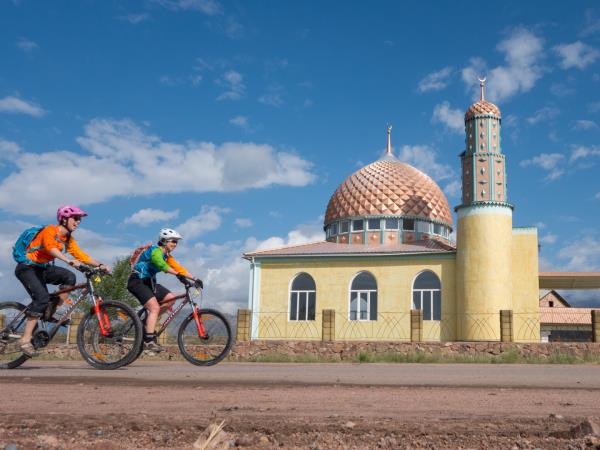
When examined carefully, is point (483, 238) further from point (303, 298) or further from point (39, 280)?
point (39, 280)

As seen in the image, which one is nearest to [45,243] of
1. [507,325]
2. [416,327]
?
[416,327]

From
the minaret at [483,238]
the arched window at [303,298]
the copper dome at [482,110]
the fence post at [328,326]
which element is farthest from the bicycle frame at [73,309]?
the copper dome at [482,110]

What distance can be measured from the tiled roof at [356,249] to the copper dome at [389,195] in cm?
249

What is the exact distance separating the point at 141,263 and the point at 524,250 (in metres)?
21.7

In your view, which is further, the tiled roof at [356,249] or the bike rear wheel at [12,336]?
the tiled roof at [356,249]

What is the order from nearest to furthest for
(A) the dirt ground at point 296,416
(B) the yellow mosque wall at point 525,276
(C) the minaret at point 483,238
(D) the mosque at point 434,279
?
(A) the dirt ground at point 296,416
(C) the minaret at point 483,238
(D) the mosque at point 434,279
(B) the yellow mosque wall at point 525,276

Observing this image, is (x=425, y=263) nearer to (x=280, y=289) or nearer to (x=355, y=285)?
(x=355, y=285)

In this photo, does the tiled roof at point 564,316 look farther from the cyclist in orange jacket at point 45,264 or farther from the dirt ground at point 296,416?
the dirt ground at point 296,416

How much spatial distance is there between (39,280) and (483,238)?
824 inches

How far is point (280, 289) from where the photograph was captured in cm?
2812

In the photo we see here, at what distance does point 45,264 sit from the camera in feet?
22.5

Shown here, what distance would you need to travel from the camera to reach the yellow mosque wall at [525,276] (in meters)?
25.0

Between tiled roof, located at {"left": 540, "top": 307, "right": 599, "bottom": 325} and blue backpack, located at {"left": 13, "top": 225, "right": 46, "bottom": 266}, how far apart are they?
3340 cm

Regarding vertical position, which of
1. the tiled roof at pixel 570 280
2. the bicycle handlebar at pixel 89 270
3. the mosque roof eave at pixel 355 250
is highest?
the mosque roof eave at pixel 355 250
